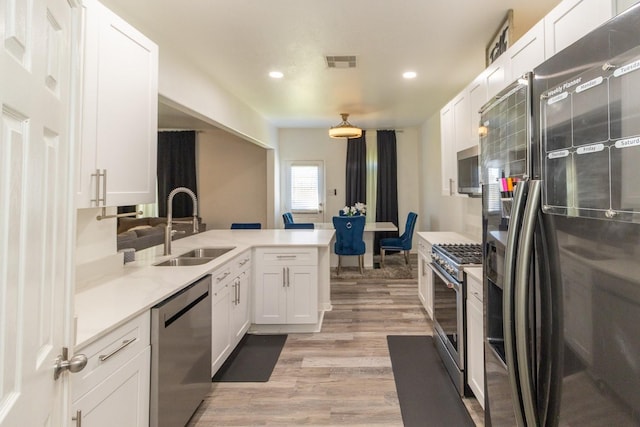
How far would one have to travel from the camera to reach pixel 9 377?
2.07ft

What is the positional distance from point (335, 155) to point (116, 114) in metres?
6.00

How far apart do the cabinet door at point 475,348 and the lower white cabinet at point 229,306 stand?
168cm

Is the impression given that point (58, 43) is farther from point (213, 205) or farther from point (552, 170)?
point (213, 205)

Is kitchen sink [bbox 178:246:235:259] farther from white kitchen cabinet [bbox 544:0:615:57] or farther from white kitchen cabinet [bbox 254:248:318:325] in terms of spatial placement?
white kitchen cabinet [bbox 544:0:615:57]

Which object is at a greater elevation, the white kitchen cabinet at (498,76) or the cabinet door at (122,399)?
the white kitchen cabinet at (498,76)

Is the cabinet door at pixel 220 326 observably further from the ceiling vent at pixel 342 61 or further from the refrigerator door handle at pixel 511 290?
the ceiling vent at pixel 342 61

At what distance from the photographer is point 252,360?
2.81 meters

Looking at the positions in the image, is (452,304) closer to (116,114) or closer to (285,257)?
(285,257)

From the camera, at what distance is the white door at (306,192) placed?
7445 mm

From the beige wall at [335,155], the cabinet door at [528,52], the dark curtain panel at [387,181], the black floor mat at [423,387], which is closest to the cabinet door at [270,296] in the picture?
the black floor mat at [423,387]

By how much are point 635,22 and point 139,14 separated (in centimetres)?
296

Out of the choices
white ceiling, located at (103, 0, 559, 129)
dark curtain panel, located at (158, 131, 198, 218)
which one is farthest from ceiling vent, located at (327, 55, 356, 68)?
dark curtain panel, located at (158, 131, 198, 218)

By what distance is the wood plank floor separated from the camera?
2.07m

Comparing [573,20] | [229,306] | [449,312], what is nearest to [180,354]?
[229,306]
